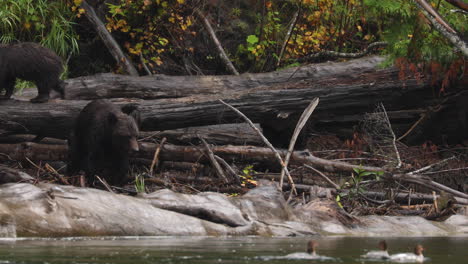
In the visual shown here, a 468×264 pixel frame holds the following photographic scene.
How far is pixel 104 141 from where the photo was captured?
10.7 metres

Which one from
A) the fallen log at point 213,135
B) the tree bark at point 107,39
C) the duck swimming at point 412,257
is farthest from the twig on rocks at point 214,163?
the duck swimming at point 412,257

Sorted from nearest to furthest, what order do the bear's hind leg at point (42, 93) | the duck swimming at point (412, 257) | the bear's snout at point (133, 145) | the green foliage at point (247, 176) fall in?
1. the duck swimming at point (412, 257)
2. the bear's snout at point (133, 145)
3. the green foliage at point (247, 176)
4. the bear's hind leg at point (42, 93)

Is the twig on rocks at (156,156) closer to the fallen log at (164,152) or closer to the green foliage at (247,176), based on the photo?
the fallen log at (164,152)

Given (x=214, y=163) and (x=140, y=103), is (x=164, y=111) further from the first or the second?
(x=214, y=163)

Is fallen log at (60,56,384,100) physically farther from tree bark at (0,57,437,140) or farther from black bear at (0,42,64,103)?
black bear at (0,42,64,103)

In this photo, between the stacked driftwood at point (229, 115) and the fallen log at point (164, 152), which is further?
the fallen log at point (164, 152)

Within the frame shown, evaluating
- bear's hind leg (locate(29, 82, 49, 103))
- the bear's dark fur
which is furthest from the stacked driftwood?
the bear's dark fur

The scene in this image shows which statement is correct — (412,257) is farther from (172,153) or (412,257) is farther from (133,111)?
(133,111)

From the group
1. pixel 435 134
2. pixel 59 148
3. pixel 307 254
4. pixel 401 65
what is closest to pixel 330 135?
pixel 435 134

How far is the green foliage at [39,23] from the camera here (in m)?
14.8

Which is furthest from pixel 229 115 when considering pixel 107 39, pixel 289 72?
pixel 107 39

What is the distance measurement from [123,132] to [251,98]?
2.49 meters

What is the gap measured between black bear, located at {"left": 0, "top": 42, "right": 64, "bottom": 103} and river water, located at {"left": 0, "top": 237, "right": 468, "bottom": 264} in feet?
16.1

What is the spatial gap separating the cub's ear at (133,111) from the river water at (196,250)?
4106 mm
